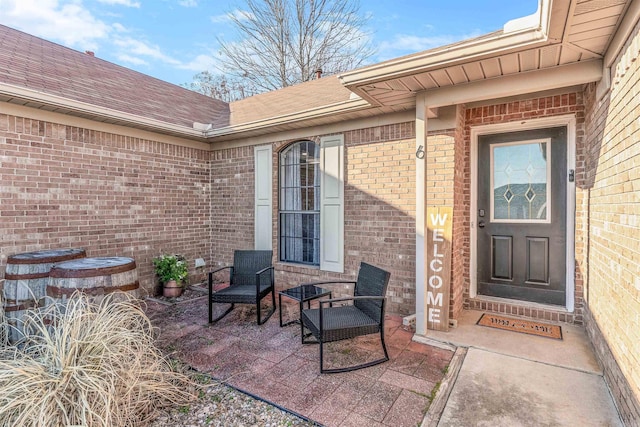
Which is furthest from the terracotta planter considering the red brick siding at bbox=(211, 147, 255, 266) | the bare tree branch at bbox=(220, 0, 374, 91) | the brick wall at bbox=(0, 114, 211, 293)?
the bare tree branch at bbox=(220, 0, 374, 91)

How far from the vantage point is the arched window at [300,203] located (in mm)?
4879

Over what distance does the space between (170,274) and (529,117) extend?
16.9 feet

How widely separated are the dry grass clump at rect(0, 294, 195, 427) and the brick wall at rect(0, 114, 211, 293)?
6.71 feet

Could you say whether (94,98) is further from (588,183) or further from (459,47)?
(588,183)

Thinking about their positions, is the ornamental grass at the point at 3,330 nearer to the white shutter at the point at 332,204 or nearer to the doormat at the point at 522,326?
the white shutter at the point at 332,204

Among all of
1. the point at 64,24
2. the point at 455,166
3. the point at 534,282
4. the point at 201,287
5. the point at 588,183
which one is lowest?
the point at 201,287

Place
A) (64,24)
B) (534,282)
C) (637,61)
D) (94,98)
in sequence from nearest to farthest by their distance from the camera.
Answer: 1. (637,61)
2. (534,282)
3. (94,98)
4. (64,24)

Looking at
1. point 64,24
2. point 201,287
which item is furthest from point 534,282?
point 64,24

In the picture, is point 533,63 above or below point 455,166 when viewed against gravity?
above

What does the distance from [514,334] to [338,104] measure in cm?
317

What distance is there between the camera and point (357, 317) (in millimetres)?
2914

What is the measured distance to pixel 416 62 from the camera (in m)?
2.66

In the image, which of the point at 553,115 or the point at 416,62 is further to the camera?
the point at 553,115

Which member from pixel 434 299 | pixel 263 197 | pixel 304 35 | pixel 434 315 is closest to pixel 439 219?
pixel 434 299
